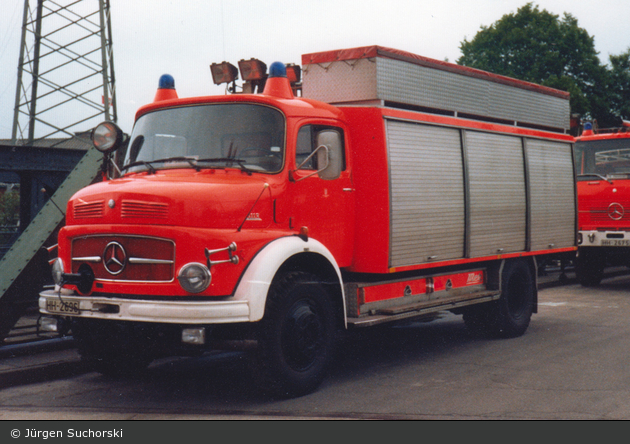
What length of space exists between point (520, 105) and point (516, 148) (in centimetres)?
64

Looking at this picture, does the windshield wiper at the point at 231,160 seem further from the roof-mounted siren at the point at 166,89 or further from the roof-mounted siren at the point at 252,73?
the roof-mounted siren at the point at 252,73

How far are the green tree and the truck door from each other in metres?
36.5

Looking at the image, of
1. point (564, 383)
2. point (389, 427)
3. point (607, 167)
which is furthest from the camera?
point (607, 167)

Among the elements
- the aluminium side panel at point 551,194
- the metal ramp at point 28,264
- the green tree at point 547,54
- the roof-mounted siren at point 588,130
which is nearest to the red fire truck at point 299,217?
the aluminium side panel at point 551,194

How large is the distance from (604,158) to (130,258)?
12258 mm

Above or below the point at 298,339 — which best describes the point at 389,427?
below

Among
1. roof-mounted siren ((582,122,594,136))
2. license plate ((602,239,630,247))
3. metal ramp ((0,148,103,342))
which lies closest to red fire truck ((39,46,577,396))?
metal ramp ((0,148,103,342))

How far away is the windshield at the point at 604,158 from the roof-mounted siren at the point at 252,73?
9.39 metres

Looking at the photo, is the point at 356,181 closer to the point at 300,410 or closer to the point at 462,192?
the point at 462,192

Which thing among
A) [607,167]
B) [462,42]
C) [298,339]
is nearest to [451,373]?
[298,339]

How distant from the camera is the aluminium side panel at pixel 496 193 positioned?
888cm

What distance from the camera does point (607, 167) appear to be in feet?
50.6

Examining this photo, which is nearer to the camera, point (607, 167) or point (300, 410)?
point (300, 410)

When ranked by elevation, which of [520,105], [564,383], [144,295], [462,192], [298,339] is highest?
[520,105]
